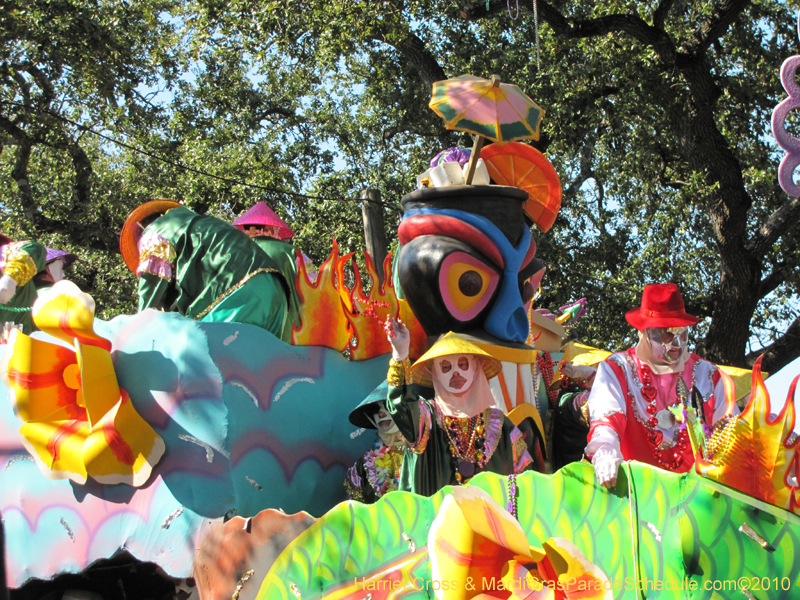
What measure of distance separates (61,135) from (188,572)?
28.6 ft

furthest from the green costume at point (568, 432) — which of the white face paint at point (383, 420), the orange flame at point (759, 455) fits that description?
the orange flame at point (759, 455)

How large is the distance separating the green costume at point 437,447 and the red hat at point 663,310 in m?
0.76

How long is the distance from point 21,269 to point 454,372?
283cm

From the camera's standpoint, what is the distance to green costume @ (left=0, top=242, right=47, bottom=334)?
511cm

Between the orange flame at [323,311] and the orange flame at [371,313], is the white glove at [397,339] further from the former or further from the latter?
the orange flame at [371,313]

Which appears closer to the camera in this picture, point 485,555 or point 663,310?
point 485,555

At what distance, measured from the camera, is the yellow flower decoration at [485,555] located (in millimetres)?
2900

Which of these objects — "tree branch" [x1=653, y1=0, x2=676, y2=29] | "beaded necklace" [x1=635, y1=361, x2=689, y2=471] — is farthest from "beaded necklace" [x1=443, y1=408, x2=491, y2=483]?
"tree branch" [x1=653, y1=0, x2=676, y2=29]

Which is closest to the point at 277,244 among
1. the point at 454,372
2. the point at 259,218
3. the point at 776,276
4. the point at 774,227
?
the point at 259,218

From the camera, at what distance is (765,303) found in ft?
35.8

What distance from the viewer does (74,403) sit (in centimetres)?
→ 409

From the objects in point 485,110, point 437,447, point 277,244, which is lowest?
point 437,447

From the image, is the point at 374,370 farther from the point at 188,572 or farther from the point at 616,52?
the point at 616,52

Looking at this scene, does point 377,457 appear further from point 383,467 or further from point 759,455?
point 759,455
